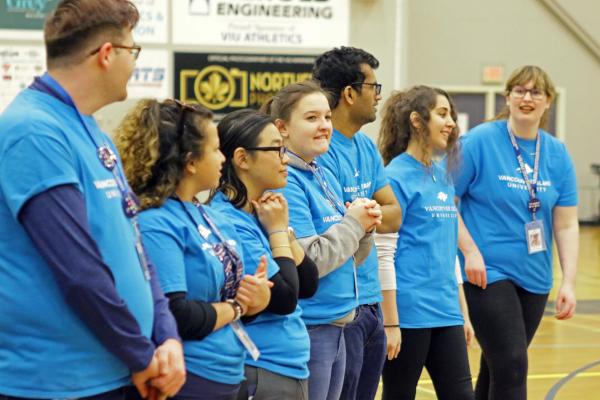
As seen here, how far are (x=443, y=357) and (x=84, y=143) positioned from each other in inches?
96.4

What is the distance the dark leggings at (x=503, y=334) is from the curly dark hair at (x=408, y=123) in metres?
0.62

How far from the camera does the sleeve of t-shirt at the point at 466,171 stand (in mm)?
4922

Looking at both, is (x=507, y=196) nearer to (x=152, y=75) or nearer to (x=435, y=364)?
(x=435, y=364)

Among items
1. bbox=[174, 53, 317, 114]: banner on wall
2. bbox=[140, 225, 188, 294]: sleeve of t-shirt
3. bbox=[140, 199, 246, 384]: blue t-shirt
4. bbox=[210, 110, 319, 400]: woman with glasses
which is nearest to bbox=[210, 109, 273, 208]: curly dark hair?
bbox=[210, 110, 319, 400]: woman with glasses

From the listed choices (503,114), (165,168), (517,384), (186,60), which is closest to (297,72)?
(186,60)

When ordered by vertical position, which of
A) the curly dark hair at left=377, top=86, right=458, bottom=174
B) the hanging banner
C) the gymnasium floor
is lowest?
the gymnasium floor

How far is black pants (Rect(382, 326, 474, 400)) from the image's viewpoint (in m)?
4.33

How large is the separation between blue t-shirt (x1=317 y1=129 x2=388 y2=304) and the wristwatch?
1146 millimetres

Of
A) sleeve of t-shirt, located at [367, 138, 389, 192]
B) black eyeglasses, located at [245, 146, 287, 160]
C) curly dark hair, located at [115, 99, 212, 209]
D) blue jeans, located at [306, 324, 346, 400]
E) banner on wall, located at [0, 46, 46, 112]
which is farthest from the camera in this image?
banner on wall, located at [0, 46, 46, 112]

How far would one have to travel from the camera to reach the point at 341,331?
Result: 11.8 feet

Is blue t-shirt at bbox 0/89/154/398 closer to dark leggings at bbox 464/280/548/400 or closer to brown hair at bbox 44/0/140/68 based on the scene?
brown hair at bbox 44/0/140/68

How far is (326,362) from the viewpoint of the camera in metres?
3.49

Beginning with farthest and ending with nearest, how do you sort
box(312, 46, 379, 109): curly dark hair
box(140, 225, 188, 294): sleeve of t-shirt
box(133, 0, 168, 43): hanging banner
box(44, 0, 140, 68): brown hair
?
box(133, 0, 168, 43): hanging banner < box(312, 46, 379, 109): curly dark hair < box(140, 225, 188, 294): sleeve of t-shirt < box(44, 0, 140, 68): brown hair

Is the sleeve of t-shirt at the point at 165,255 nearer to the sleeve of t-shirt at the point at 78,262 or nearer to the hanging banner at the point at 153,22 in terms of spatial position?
the sleeve of t-shirt at the point at 78,262
